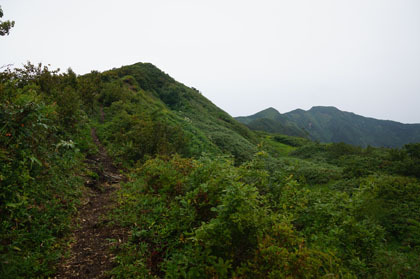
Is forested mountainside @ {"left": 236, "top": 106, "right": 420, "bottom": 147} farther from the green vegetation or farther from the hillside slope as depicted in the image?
the green vegetation

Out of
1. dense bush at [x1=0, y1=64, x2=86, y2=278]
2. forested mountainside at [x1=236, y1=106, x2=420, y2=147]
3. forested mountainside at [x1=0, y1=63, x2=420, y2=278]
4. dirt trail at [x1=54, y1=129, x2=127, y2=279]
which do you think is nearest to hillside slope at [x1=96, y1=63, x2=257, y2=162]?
dirt trail at [x1=54, y1=129, x2=127, y2=279]

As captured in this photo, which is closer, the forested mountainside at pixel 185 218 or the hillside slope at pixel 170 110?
the forested mountainside at pixel 185 218

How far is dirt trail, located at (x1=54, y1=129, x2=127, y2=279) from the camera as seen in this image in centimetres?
362

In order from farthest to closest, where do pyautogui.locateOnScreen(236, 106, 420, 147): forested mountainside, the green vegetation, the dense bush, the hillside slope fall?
pyautogui.locateOnScreen(236, 106, 420, 147): forested mountainside < the hillside slope < the green vegetation < the dense bush

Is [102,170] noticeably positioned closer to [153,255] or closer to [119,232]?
[119,232]

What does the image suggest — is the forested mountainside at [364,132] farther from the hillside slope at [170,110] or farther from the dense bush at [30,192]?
the dense bush at [30,192]

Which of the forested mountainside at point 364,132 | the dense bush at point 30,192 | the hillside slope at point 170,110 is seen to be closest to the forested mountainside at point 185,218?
the dense bush at point 30,192

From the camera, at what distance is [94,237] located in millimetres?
4590

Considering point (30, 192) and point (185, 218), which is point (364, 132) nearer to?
point (185, 218)

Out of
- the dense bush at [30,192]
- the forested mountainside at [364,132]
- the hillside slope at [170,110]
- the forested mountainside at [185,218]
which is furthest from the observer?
the forested mountainside at [364,132]

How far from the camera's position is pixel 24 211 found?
4051 millimetres

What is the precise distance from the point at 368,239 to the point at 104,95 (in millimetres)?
20742

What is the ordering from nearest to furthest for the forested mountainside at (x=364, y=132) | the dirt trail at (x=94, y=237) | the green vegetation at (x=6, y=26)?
the dirt trail at (x=94, y=237) < the green vegetation at (x=6, y=26) < the forested mountainside at (x=364, y=132)

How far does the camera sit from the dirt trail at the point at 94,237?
3625mm
